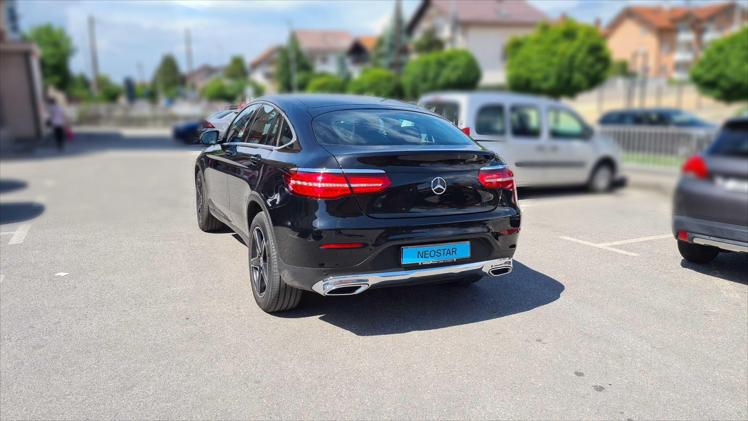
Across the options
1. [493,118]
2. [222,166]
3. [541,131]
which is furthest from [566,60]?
[222,166]

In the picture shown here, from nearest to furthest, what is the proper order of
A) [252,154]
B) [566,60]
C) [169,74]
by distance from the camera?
1. [252,154]
2. [566,60]
3. [169,74]

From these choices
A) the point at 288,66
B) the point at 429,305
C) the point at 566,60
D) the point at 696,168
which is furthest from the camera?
the point at 288,66

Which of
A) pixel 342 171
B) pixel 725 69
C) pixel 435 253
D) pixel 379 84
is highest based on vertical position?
pixel 379 84

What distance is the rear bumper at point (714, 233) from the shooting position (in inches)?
179

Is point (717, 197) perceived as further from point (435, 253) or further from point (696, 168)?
point (435, 253)

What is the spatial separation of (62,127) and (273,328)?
17.9 meters

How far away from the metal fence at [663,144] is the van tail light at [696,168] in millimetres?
8363

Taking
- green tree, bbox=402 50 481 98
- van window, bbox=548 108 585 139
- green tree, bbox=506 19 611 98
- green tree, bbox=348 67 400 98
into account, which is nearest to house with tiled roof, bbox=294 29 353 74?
green tree, bbox=348 67 400 98

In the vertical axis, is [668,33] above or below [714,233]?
above

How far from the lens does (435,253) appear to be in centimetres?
379

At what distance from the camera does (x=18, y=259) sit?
5.02 m

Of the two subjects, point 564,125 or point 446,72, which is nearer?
point 564,125

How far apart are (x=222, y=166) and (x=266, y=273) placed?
80 centimetres

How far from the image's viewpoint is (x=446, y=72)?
35.2 m
